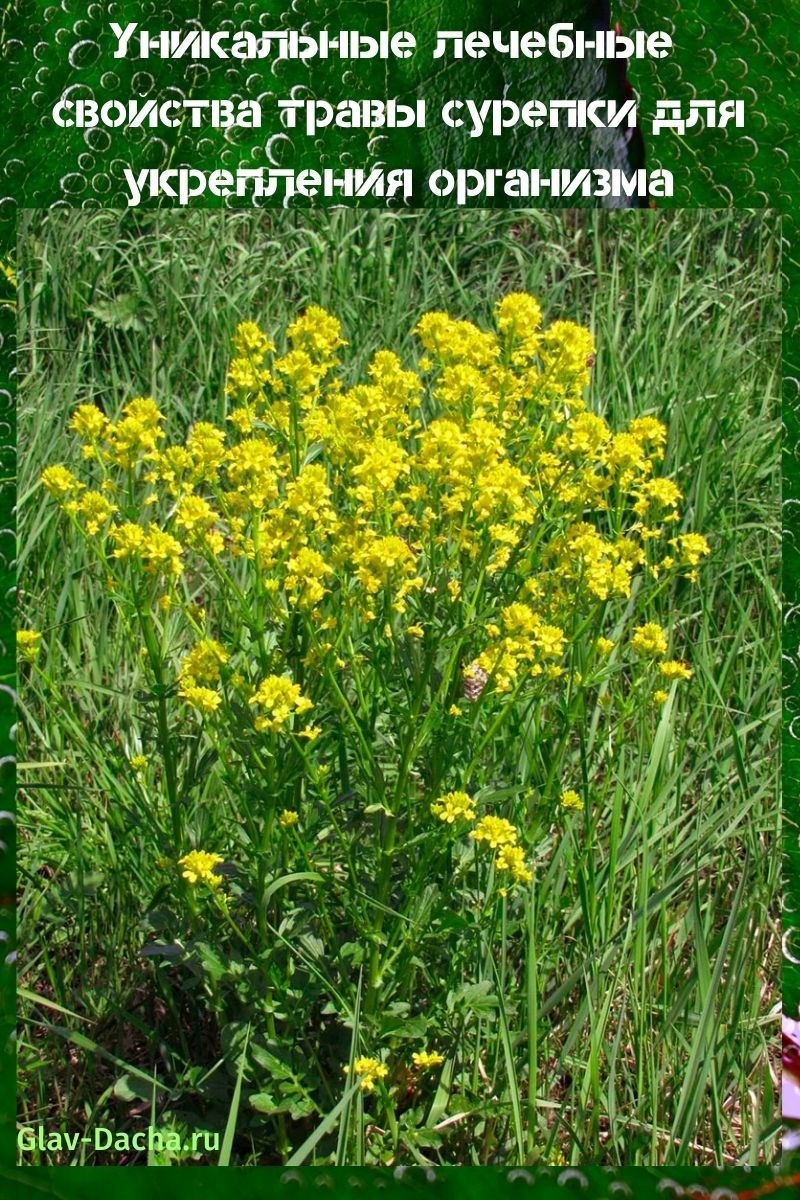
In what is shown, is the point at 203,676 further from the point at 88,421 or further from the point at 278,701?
the point at 88,421

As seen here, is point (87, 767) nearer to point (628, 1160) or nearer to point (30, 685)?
point (30, 685)

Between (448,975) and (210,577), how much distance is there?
90cm

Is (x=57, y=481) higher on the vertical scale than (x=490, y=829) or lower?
higher

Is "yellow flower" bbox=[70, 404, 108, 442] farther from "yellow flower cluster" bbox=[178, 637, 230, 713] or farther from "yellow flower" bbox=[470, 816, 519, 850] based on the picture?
"yellow flower" bbox=[470, 816, 519, 850]

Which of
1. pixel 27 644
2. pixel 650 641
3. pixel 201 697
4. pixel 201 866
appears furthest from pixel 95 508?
pixel 650 641

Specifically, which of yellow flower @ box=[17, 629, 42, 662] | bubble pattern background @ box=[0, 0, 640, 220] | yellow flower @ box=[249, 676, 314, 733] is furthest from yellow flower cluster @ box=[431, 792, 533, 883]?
bubble pattern background @ box=[0, 0, 640, 220]

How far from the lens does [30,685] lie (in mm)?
2270

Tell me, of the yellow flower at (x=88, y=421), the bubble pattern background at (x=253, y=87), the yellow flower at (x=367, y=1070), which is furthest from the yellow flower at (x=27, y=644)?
the yellow flower at (x=367, y=1070)

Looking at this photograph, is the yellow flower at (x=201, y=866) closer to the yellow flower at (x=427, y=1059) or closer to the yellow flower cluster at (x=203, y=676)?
the yellow flower cluster at (x=203, y=676)

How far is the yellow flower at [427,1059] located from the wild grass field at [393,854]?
1 centimetres

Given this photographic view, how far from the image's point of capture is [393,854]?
5.80 ft

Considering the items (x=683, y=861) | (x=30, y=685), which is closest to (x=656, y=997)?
(x=683, y=861)

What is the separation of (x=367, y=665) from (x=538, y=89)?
968 millimetres

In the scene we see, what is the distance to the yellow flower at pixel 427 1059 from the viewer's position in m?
1.84
